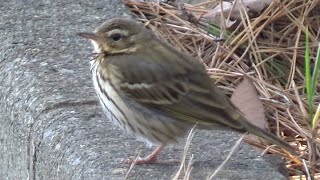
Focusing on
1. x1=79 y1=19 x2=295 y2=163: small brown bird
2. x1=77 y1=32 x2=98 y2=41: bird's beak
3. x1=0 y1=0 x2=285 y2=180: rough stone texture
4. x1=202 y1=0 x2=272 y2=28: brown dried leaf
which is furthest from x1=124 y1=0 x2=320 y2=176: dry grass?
x1=77 y1=32 x2=98 y2=41: bird's beak

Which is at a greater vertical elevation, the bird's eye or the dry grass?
the bird's eye

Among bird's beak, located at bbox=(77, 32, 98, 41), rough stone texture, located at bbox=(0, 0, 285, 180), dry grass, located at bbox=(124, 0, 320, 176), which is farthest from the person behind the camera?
dry grass, located at bbox=(124, 0, 320, 176)

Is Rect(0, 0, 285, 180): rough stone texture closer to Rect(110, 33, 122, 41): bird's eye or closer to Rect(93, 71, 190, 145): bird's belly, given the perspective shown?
Rect(93, 71, 190, 145): bird's belly

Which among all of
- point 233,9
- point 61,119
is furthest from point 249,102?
point 61,119

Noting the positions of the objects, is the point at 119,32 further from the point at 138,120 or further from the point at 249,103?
the point at 249,103

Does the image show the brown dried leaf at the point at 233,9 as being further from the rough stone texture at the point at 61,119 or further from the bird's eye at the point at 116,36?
the bird's eye at the point at 116,36

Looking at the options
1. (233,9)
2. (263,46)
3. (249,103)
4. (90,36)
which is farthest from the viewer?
(233,9)

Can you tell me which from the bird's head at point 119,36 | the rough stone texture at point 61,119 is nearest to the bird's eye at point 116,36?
the bird's head at point 119,36

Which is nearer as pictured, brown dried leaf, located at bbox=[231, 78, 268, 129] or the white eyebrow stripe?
the white eyebrow stripe
